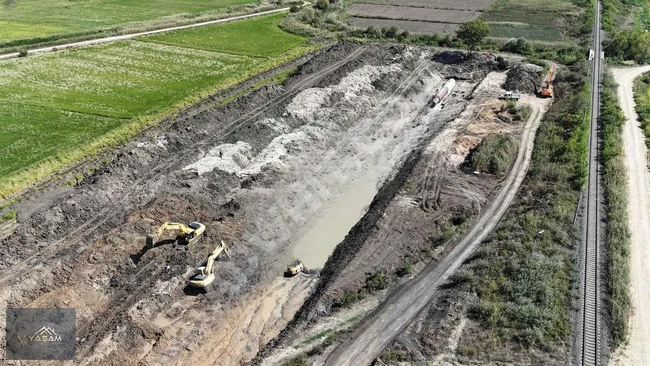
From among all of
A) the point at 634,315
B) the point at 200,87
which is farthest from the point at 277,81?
the point at 634,315

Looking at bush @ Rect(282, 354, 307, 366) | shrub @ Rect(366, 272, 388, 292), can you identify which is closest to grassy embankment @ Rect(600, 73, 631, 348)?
shrub @ Rect(366, 272, 388, 292)

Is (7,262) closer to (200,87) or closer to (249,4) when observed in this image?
(200,87)

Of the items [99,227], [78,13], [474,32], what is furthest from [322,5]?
[99,227]

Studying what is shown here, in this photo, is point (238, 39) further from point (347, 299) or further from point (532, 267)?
point (532, 267)

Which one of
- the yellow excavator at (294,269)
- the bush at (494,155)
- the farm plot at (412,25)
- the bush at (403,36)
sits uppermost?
the farm plot at (412,25)

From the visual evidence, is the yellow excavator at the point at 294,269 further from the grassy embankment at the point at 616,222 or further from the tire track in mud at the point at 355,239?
the grassy embankment at the point at 616,222

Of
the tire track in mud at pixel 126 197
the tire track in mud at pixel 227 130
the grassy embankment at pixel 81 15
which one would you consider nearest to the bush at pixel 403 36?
the tire track in mud at pixel 227 130
